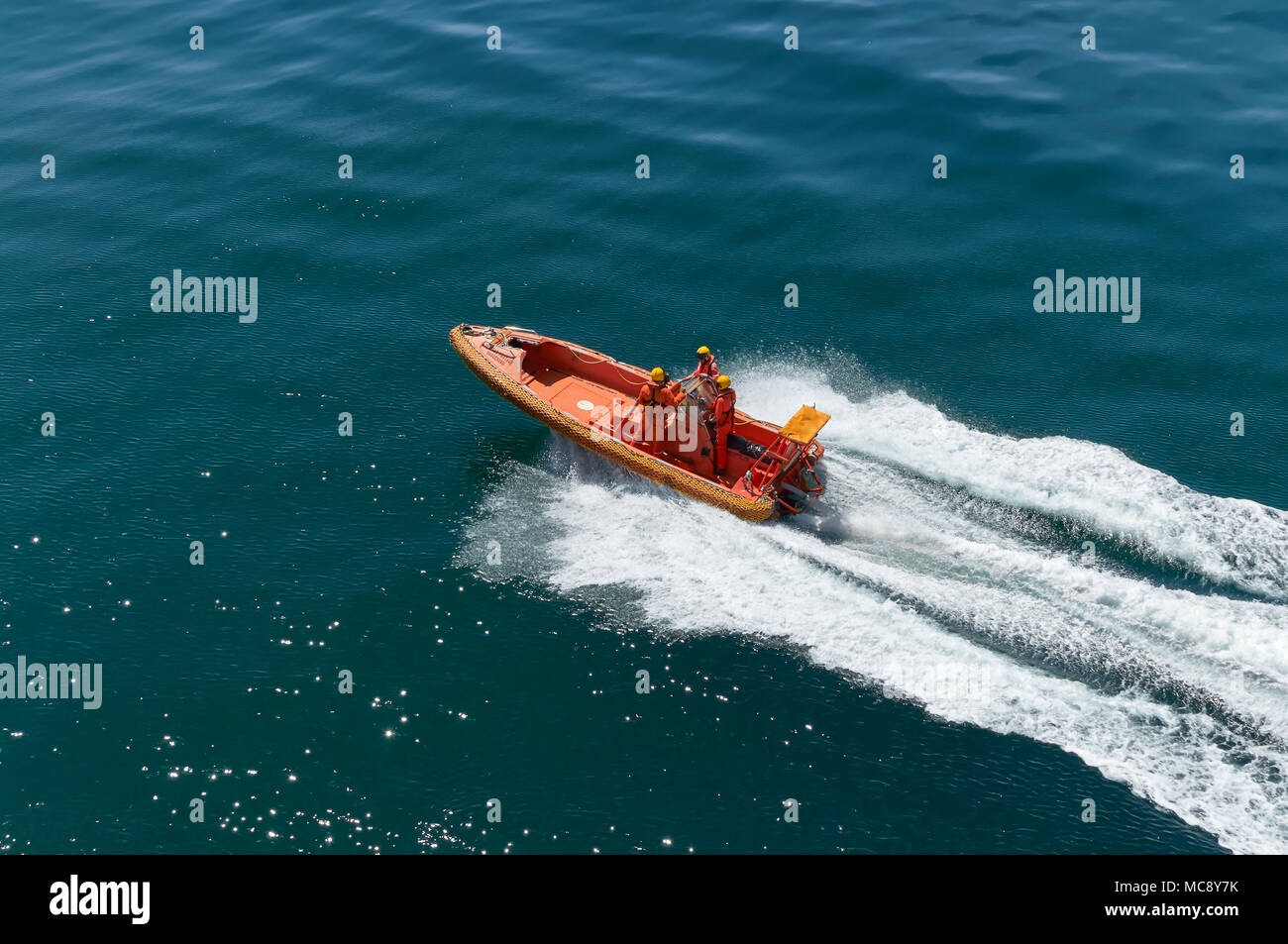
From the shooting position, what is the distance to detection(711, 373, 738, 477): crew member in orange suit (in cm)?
3212

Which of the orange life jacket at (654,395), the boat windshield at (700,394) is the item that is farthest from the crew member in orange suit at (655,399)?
the boat windshield at (700,394)

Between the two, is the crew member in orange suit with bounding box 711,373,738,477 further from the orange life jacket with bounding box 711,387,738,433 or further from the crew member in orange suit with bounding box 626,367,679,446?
the crew member in orange suit with bounding box 626,367,679,446

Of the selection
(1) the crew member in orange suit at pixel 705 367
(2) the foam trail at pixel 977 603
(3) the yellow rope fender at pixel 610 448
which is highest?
(1) the crew member in orange suit at pixel 705 367

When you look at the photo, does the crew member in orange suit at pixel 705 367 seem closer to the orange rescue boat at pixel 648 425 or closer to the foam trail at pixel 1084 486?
the orange rescue boat at pixel 648 425

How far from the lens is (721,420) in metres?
32.7

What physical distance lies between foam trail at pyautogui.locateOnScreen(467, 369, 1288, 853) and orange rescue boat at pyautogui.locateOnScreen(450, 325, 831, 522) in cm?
91

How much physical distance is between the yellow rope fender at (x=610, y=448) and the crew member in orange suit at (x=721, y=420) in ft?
5.19

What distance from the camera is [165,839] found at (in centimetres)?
Result: 2384

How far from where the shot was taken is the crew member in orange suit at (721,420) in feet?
105

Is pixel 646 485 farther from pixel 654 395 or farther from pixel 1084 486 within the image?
pixel 1084 486

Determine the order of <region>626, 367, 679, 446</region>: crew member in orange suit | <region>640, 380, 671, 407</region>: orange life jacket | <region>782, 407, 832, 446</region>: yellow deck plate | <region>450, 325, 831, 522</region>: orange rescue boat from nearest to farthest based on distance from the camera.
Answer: <region>782, 407, 832, 446</region>: yellow deck plate → <region>450, 325, 831, 522</region>: orange rescue boat → <region>626, 367, 679, 446</region>: crew member in orange suit → <region>640, 380, 671, 407</region>: orange life jacket

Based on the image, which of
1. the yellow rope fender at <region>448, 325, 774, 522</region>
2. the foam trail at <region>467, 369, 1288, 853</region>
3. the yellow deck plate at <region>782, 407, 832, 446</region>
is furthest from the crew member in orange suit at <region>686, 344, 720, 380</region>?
the foam trail at <region>467, 369, 1288, 853</region>

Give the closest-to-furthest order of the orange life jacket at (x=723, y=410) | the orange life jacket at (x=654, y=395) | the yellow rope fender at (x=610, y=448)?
the yellow rope fender at (x=610, y=448)
the orange life jacket at (x=723, y=410)
the orange life jacket at (x=654, y=395)
